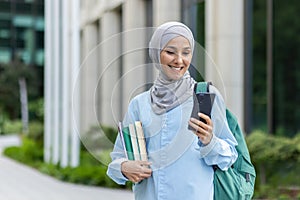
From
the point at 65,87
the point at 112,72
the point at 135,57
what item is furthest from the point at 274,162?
the point at 135,57

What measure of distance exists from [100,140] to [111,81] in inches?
25.5

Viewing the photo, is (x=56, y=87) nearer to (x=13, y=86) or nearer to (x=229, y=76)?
(x=229, y=76)

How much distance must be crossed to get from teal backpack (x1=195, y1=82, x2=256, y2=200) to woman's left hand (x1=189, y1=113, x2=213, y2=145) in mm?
168

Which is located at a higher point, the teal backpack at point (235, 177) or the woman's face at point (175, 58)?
the woman's face at point (175, 58)

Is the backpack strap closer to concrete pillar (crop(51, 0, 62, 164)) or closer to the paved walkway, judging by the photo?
the paved walkway

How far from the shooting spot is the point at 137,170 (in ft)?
7.92

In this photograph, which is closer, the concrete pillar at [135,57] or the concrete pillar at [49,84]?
the concrete pillar at [135,57]

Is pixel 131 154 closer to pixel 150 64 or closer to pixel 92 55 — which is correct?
pixel 150 64

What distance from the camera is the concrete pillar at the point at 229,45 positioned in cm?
1284

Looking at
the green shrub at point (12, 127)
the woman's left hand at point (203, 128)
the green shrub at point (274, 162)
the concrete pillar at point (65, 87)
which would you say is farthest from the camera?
the green shrub at point (12, 127)

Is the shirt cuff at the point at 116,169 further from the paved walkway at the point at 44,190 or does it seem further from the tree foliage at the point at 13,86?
the tree foliage at the point at 13,86

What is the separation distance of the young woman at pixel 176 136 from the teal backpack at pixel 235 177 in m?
0.05

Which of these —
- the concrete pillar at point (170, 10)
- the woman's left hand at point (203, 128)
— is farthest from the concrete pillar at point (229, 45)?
the woman's left hand at point (203, 128)

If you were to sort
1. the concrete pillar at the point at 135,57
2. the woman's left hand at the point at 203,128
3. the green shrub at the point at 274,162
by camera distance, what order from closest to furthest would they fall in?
1. the woman's left hand at the point at 203,128
2. the concrete pillar at the point at 135,57
3. the green shrub at the point at 274,162
